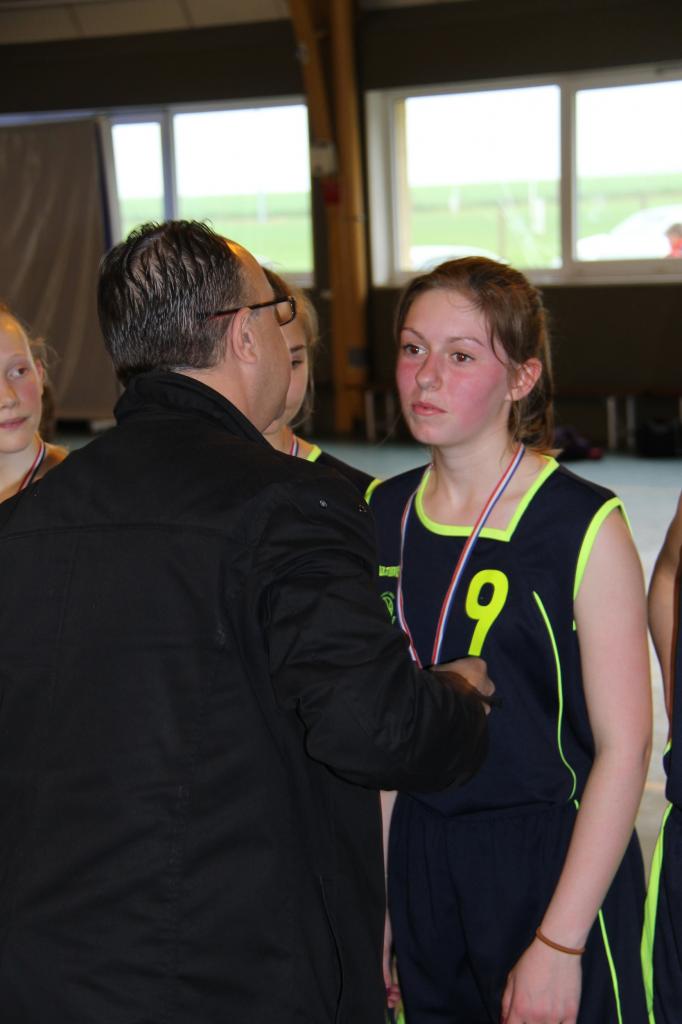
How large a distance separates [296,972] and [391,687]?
34 centimetres

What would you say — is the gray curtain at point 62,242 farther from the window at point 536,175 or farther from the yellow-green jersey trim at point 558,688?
the yellow-green jersey trim at point 558,688

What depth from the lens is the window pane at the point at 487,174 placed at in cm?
1014

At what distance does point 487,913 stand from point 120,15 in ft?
36.6

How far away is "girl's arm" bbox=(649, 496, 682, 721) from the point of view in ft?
5.90

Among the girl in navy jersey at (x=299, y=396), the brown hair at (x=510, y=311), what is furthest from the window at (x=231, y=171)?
the brown hair at (x=510, y=311)

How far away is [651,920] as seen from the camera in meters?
1.68

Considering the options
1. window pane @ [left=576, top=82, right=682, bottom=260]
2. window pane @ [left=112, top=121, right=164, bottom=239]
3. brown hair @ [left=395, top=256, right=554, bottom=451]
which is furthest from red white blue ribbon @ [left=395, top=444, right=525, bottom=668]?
window pane @ [left=112, top=121, right=164, bottom=239]

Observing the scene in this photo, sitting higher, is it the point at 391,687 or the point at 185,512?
the point at 185,512

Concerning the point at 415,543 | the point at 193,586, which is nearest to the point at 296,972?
the point at 193,586

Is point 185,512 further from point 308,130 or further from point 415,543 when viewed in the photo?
point 308,130

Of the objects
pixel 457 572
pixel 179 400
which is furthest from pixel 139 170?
pixel 179 400

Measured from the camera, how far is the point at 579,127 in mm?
9938

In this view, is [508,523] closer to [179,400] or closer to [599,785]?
[599,785]

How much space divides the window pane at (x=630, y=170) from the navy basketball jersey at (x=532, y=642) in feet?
28.5
